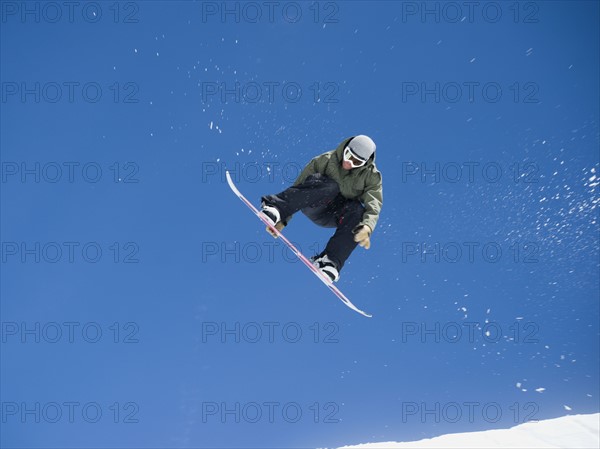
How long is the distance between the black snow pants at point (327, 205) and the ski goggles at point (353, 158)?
0.83 ft

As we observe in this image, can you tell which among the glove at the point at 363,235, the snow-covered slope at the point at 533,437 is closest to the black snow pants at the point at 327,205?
the glove at the point at 363,235

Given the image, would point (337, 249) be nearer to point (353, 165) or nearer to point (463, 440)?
point (353, 165)

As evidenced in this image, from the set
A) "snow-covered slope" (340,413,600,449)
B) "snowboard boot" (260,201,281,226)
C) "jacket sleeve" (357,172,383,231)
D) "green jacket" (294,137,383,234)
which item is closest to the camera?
"snowboard boot" (260,201,281,226)

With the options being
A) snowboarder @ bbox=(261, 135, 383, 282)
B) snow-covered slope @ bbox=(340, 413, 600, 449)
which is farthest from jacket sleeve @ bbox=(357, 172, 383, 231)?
snow-covered slope @ bbox=(340, 413, 600, 449)

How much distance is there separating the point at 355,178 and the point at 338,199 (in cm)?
28

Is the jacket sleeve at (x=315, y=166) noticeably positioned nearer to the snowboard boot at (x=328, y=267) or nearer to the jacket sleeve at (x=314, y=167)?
the jacket sleeve at (x=314, y=167)

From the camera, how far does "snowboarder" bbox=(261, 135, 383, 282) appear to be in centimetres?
515

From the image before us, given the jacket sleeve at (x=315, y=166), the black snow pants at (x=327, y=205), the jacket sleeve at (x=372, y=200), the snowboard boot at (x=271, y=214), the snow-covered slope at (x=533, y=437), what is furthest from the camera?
the snow-covered slope at (x=533, y=437)

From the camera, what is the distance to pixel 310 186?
17.3 feet

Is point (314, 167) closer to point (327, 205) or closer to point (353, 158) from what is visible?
point (327, 205)

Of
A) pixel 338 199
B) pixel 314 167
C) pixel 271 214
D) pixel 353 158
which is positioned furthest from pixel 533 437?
pixel 271 214

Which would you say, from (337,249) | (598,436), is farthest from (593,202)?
(337,249)

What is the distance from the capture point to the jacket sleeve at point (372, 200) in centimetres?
527

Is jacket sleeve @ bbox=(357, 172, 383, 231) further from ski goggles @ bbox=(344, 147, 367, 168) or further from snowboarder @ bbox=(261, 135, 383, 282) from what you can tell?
ski goggles @ bbox=(344, 147, 367, 168)
